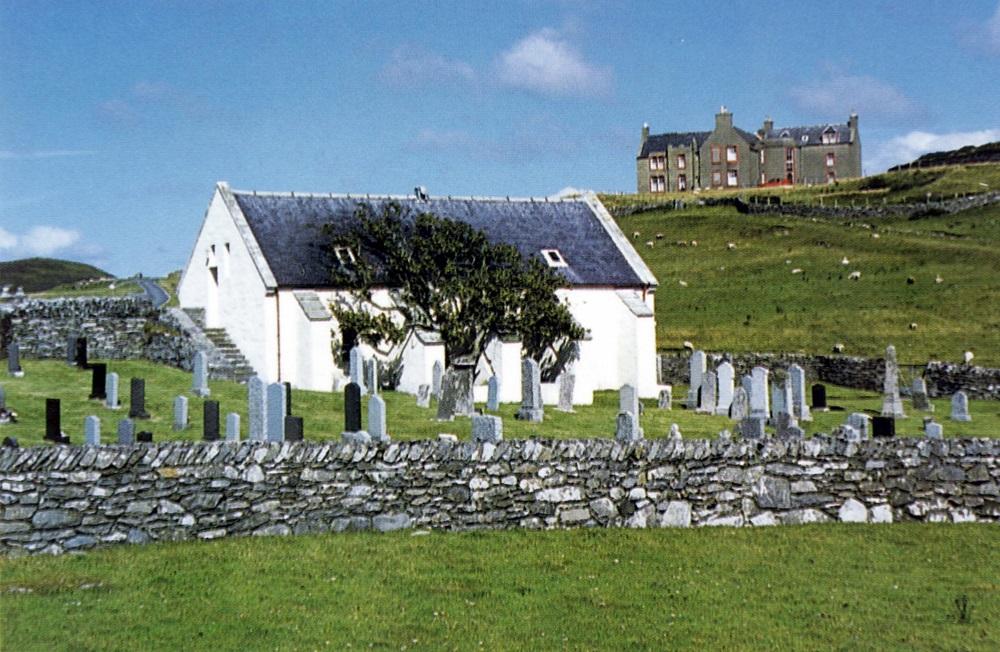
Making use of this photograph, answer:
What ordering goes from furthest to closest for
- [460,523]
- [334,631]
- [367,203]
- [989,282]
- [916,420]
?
[989,282]
[367,203]
[916,420]
[460,523]
[334,631]

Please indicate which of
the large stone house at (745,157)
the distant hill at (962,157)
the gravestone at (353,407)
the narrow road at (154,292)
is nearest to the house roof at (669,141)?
the large stone house at (745,157)

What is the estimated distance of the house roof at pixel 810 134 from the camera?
413ft

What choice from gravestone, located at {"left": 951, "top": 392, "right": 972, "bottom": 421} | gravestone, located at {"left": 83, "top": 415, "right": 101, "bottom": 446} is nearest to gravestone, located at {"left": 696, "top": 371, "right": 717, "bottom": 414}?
gravestone, located at {"left": 951, "top": 392, "right": 972, "bottom": 421}

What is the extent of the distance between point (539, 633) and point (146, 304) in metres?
37.6

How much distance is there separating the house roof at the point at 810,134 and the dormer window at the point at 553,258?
85947mm

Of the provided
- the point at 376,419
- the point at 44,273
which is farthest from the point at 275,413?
the point at 44,273

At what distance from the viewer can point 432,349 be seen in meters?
38.4

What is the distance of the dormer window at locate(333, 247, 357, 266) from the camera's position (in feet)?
136

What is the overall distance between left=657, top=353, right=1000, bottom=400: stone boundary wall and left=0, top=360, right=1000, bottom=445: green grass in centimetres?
110

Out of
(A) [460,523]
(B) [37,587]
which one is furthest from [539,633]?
(B) [37,587]

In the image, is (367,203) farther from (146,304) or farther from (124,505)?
(124,505)

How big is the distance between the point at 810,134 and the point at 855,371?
290ft

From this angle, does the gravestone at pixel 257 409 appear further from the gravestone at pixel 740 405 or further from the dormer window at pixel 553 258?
the dormer window at pixel 553 258

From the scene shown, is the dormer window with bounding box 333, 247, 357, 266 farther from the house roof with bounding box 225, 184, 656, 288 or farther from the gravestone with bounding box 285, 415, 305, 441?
the gravestone with bounding box 285, 415, 305, 441
